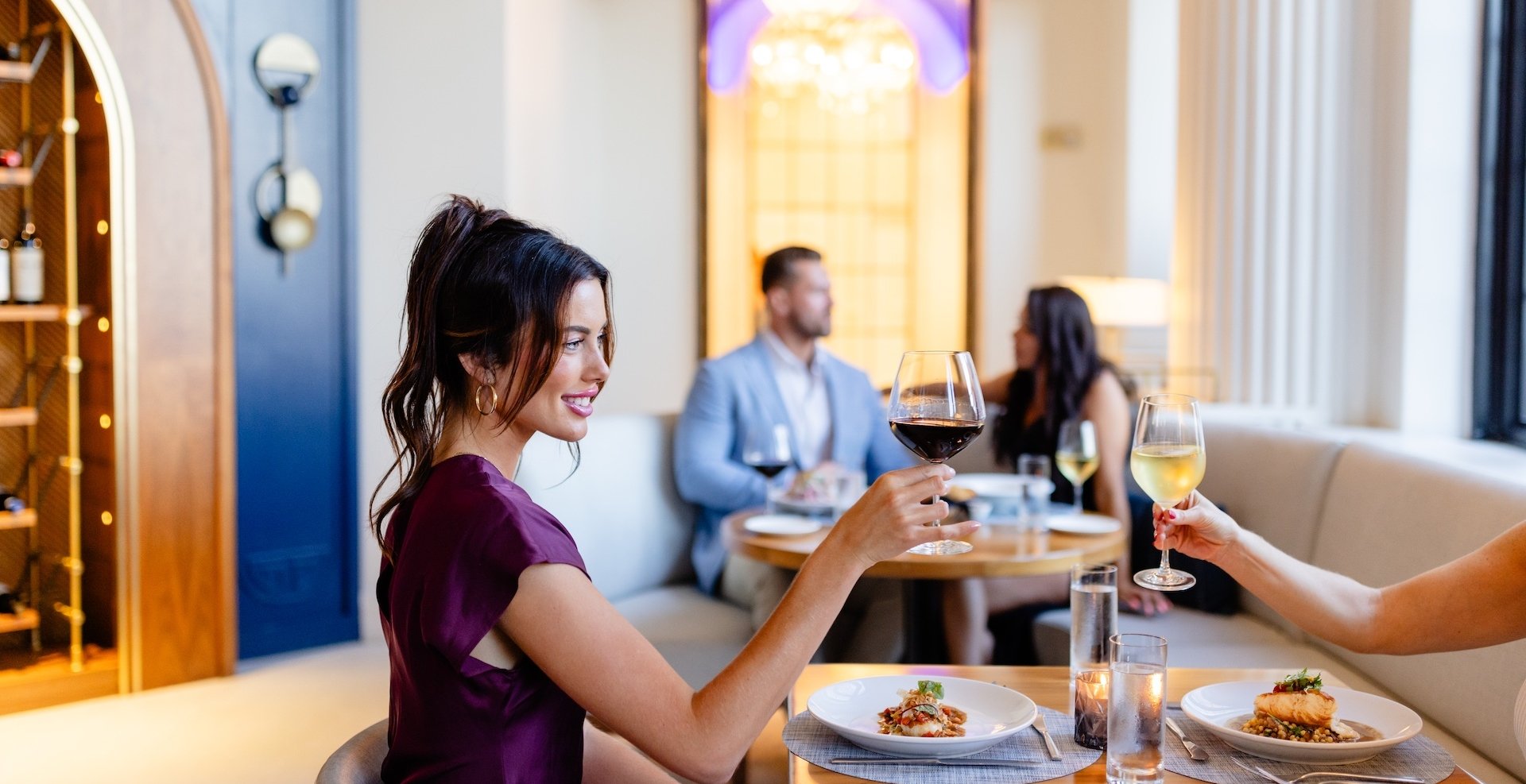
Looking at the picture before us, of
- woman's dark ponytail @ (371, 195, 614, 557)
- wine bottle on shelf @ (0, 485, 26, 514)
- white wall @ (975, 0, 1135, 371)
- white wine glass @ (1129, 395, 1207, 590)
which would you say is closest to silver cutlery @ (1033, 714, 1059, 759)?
white wine glass @ (1129, 395, 1207, 590)

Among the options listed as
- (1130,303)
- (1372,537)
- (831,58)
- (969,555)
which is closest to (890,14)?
(831,58)

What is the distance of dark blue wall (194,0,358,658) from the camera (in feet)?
13.6

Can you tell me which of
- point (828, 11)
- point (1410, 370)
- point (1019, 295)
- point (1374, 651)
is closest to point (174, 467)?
point (1374, 651)

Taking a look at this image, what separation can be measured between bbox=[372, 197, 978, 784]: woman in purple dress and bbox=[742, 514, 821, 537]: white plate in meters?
1.45

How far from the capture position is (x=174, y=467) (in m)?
3.96

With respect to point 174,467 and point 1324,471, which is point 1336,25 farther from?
point 174,467

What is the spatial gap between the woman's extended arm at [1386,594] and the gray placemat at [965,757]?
305 millimetres

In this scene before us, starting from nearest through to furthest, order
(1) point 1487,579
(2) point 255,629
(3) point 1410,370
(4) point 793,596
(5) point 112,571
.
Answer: (4) point 793,596 → (1) point 1487,579 → (3) point 1410,370 → (5) point 112,571 → (2) point 255,629

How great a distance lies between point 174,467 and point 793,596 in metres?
3.29

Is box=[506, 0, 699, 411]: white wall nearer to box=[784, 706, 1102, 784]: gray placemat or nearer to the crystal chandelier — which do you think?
the crystal chandelier

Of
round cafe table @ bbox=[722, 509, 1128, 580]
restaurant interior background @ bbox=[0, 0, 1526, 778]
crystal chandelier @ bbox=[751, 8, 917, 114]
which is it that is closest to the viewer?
round cafe table @ bbox=[722, 509, 1128, 580]

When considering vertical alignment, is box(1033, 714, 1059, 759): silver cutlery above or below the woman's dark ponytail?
below

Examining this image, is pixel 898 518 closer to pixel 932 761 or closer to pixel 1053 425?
pixel 932 761

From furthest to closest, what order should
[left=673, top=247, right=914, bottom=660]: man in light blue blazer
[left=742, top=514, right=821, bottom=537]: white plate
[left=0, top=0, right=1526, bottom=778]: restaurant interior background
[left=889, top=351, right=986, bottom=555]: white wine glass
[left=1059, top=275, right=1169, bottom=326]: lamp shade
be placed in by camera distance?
[left=1059, top=275, right=1169, bottom=326]: lamp shade → [left=0, top=0, right=1526, bottom=778]: restaurant interior background → [left=673, top=247, right=914, bottom=660]: man in light blue blazer → [left=742, top=514, right=821, bottom=537]: white plate → [left=889, top=351, right=986, bottom=555]: white wine glass
